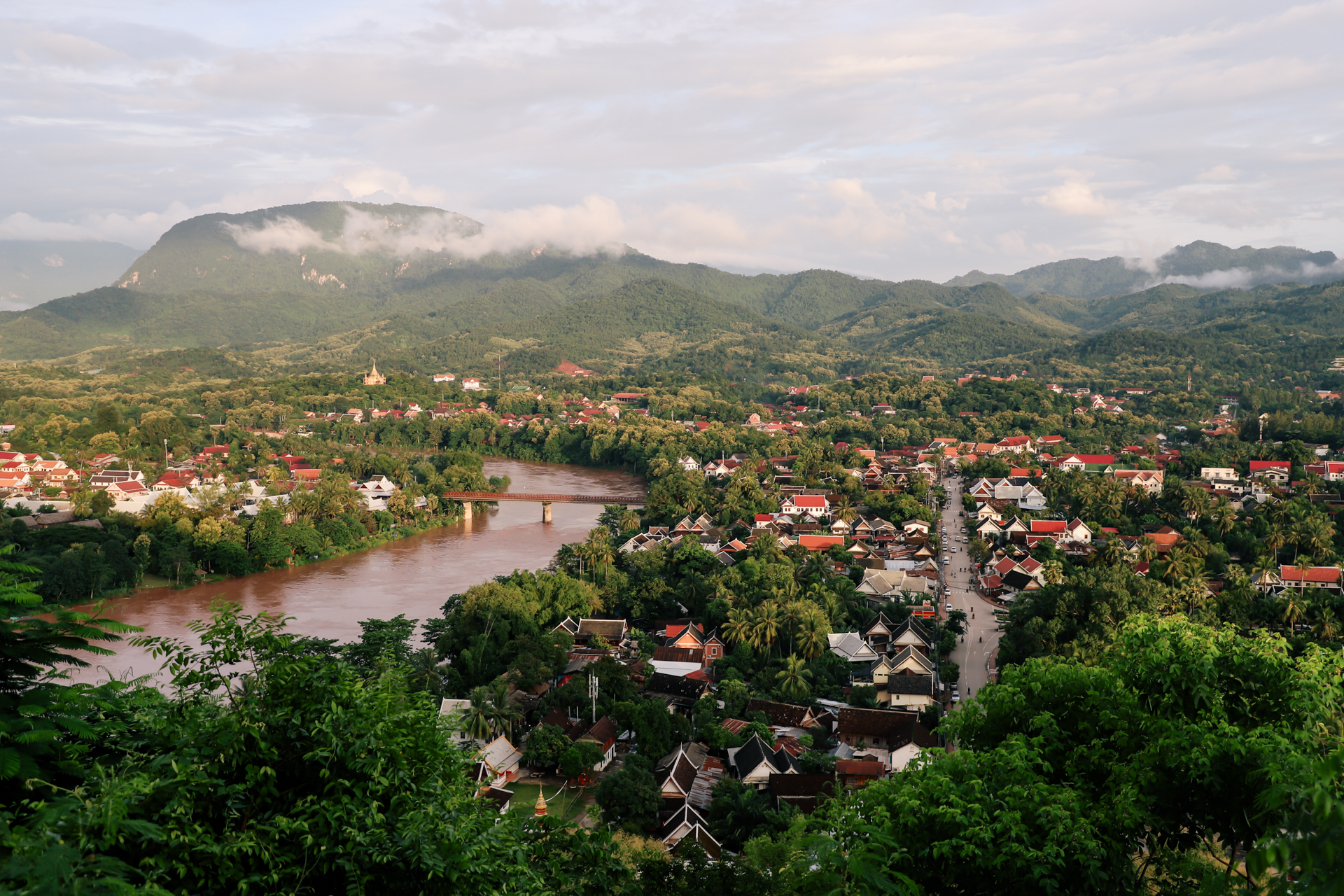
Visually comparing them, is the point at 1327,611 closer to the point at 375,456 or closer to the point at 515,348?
the point at 375,456

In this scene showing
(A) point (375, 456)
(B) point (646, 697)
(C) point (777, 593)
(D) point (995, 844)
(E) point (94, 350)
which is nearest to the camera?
(D) point (995, 844)

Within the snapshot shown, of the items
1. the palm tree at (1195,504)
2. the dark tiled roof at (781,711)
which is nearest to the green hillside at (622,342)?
the palm tree at (1195,504)

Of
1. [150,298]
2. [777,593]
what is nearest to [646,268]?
[150,298]

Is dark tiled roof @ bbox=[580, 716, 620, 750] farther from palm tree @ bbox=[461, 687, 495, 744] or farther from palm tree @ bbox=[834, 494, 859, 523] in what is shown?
palm tree @ bbox=[834, 494, 859, 523]

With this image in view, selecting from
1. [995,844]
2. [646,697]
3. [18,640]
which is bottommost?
[646,697]

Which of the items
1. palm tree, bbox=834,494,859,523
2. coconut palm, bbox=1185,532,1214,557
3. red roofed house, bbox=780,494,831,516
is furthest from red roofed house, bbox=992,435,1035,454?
coconut palm, bbox=1185,532,1214,557

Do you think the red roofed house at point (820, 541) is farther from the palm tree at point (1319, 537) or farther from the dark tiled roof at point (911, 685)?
the palm tree at point (1319, 537)
